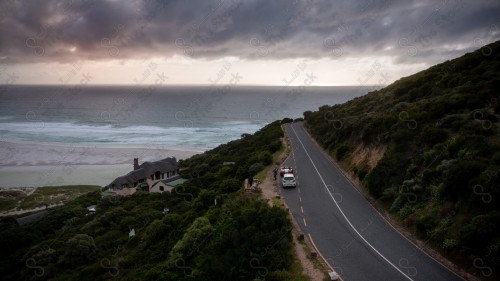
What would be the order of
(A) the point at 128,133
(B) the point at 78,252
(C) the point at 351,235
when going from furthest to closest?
(A) the point at 128,133 < (B) the point at 78,252 < (C) the point at 351,235

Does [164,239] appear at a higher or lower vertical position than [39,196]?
higher

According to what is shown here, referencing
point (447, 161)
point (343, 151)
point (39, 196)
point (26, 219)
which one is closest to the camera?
point (447, 161)

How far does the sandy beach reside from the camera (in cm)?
5933

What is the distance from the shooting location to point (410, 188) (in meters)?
21.0

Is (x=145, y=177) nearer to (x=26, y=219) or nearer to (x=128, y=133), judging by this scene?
(x=26, y=219)

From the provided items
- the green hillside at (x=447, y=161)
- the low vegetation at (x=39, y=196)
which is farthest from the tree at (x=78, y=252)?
the low vegetation at (x=39, y=196)

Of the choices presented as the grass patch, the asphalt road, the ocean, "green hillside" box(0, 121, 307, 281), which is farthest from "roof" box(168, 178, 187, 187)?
the ocean

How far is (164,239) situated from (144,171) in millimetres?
22692

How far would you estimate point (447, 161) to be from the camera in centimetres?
1989

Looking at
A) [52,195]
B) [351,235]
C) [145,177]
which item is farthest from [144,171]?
[351,235]

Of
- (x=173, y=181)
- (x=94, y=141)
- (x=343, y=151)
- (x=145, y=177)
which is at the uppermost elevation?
(x=94, y=141)

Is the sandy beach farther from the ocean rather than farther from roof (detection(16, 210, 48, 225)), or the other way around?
roof (detection(16, 210, 48, 225))

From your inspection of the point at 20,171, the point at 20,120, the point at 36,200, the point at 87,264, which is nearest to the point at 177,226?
the point at 87,264

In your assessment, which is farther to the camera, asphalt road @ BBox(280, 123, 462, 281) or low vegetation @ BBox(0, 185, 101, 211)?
low vegetation @ BBox(0, 185, 101, 211)
